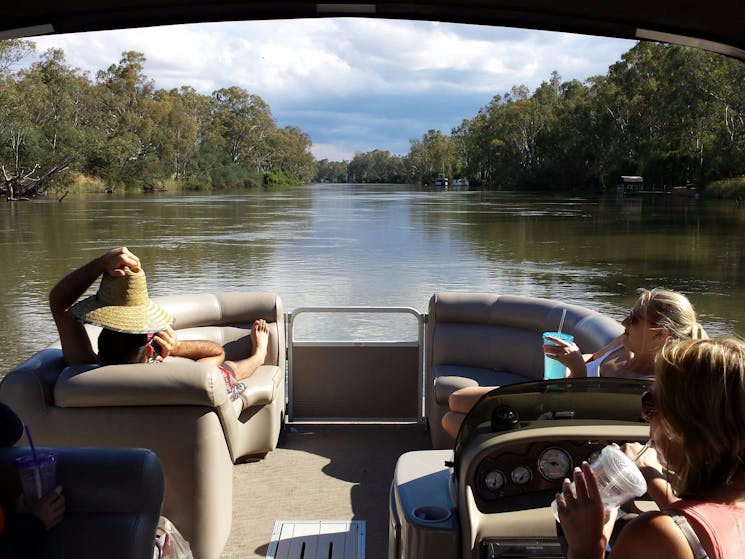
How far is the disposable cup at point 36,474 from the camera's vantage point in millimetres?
1879

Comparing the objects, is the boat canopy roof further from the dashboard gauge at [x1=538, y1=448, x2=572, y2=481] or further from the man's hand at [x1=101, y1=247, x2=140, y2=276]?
the dashboard gauge at [x1=538, y1=448, x2=572, y2=481]

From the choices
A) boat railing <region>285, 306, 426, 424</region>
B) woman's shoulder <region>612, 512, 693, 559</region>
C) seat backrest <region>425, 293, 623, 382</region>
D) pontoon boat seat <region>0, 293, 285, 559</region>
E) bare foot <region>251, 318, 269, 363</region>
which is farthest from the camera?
boat railing <region>285, 306, 426, 424</region>

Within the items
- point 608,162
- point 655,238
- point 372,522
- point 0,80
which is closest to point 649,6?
point 372,522

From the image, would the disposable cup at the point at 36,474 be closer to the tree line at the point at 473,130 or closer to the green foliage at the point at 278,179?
the tree line at the point at 473,130

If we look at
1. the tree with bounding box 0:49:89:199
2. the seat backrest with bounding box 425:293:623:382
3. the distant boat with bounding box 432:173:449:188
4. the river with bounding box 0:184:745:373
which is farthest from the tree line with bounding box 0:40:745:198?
the seat backrest with bounding box 425:293:623:382

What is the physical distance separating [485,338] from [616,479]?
320 cm

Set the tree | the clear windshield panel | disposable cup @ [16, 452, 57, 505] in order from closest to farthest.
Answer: the clear windshield panel < disposable cup @ [16, 452, 57, 505] < the tree

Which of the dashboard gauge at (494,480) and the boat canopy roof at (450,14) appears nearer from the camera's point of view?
the dashboard gauge at (494,480)

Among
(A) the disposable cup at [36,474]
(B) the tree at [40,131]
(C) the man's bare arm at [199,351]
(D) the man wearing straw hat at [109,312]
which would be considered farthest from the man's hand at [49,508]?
(B) the tree at [40,131]

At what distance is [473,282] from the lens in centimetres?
1312

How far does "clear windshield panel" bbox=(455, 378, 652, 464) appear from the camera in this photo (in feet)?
5.82

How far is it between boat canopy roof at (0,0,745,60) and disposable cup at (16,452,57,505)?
1.56m

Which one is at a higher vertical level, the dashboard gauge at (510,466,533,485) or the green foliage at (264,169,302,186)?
the green foliage at (264,169,302,186)

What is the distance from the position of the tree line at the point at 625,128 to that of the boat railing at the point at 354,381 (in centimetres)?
3516
